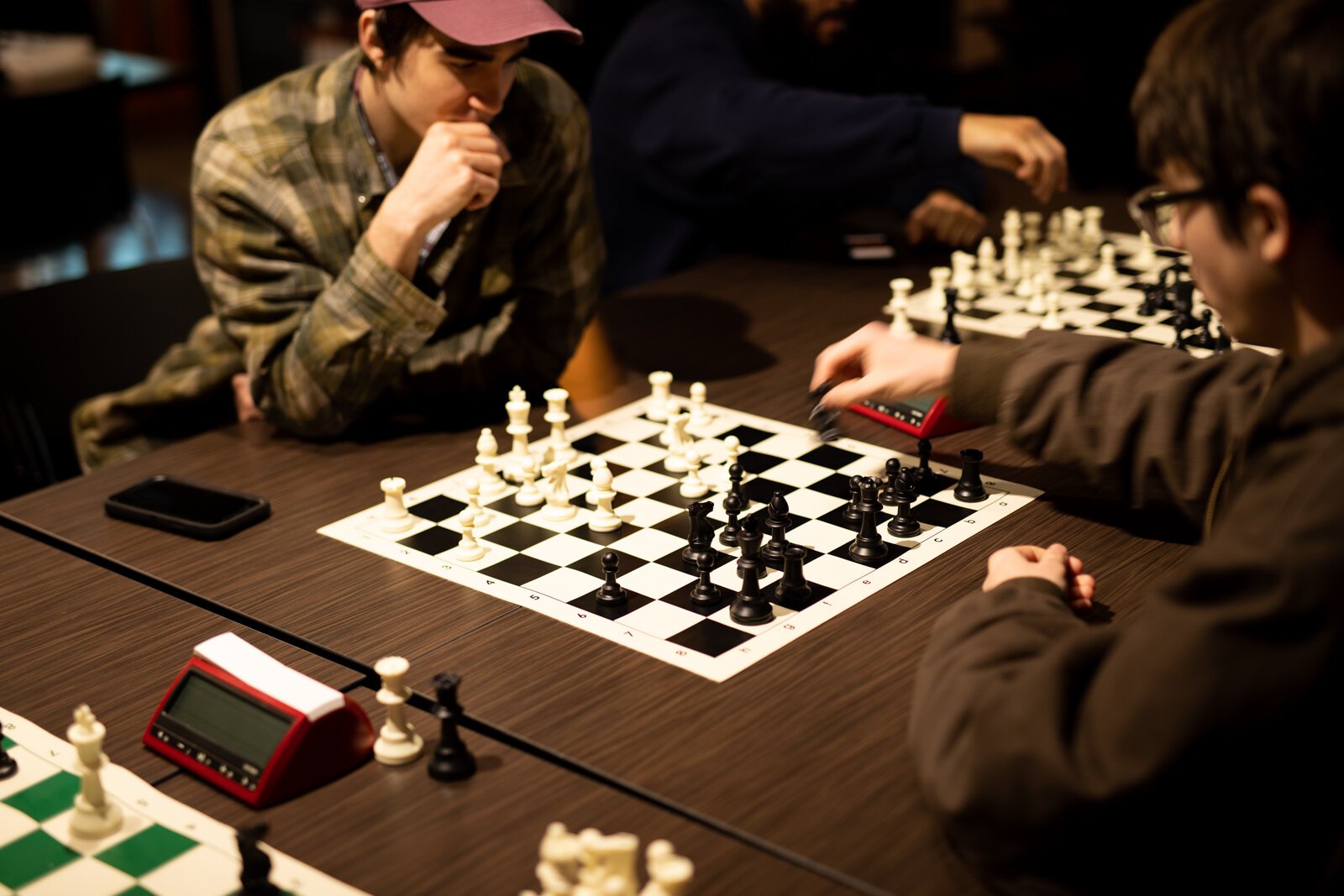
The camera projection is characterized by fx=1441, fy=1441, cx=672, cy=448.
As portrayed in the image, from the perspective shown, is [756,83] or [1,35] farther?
[1,35]

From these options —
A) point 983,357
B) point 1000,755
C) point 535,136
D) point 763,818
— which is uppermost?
point 535,136

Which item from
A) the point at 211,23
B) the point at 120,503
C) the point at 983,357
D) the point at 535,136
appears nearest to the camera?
the point at 983,357

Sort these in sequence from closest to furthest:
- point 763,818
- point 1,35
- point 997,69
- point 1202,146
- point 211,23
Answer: point 1202,146 < point 763,818 < point 1,35 < point 997,69 < point 211,23

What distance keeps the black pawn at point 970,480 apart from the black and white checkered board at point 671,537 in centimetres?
1

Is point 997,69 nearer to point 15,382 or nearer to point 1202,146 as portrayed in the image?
point 15,382

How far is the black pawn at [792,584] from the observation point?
1618 mm

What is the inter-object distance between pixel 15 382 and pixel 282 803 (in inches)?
58.5

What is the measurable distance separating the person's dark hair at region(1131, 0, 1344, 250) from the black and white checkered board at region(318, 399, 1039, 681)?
0.69 meters

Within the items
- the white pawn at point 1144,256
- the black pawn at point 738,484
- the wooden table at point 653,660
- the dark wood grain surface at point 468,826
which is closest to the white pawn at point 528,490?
the wooden table at point 653,660

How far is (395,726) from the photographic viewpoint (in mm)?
1371

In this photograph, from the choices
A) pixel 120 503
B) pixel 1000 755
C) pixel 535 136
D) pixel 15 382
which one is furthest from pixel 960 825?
pixel 15 382

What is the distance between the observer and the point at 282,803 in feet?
4.29

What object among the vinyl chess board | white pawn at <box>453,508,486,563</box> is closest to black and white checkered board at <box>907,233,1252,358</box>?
A: white pawn at <box>453,508,486,563</box>

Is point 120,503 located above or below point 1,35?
below
